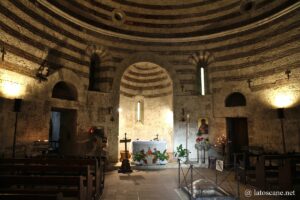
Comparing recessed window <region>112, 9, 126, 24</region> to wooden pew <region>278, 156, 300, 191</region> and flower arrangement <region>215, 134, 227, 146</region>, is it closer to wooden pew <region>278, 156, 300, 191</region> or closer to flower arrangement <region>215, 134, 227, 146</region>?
flower arrangement <region>215, 134, 227, 146</region>

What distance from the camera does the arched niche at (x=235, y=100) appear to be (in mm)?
13742

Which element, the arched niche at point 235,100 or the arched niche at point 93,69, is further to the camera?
the arched niche at point 93,69

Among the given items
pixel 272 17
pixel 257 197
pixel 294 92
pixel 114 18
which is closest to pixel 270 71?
pixel 294 92

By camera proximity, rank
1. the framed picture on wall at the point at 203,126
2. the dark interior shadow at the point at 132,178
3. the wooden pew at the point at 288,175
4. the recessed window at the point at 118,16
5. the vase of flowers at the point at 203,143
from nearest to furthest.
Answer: the wooden pew at the point at 288,175, the dark interior shadow at the point at 132,178, the vase of flowers at the point at 203,143, the framed picture on wall at the point at 203,126, the recessed window at the point at 118,16

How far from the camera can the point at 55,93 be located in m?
12.2

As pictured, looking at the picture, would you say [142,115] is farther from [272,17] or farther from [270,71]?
[272,17]

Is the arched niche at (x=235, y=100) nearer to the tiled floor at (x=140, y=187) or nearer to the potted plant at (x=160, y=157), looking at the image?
the potted plant at (x=160, y=157)

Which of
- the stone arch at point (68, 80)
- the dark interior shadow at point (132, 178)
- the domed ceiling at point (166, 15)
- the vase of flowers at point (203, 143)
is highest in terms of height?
the domed ceiling at point (166, 15)

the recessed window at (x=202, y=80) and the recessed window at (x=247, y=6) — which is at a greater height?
the recessed window at (x=247, y=6)

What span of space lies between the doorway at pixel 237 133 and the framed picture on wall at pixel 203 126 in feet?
4.03

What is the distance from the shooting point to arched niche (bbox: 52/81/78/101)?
1229 centimetres

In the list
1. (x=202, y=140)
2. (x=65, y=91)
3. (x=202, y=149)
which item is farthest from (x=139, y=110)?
(x=65, y=91)

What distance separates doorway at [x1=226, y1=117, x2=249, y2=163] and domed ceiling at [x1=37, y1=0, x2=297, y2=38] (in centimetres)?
562

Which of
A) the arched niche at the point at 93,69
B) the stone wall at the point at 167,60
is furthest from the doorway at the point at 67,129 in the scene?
the arched niche at the point at 93,69
